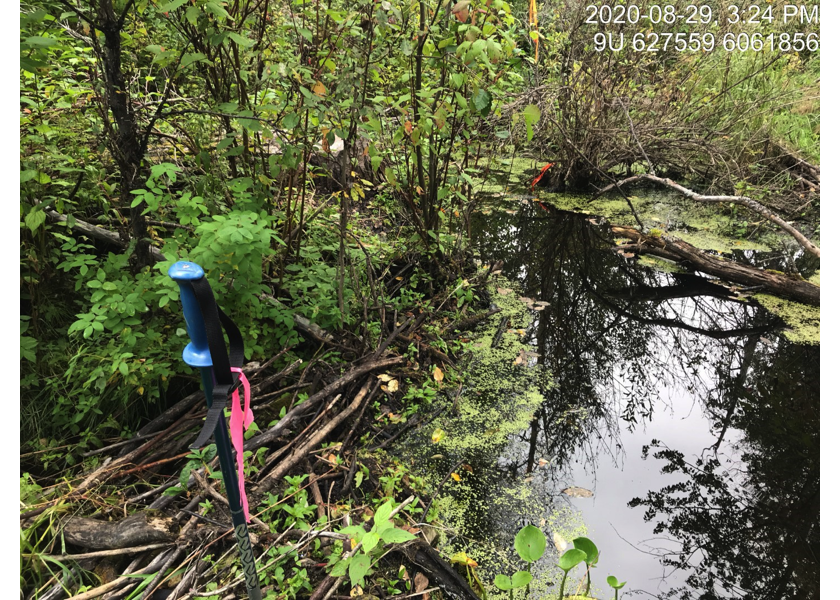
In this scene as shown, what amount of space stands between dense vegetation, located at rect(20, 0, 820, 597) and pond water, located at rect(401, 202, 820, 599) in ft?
1.24

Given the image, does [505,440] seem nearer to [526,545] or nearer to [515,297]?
→ [526,545]

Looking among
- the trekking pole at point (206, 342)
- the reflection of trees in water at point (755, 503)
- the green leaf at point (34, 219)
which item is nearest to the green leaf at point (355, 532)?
the trekking pole at point (206, 342)

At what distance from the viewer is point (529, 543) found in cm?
159

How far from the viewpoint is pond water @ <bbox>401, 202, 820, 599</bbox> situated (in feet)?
6.54

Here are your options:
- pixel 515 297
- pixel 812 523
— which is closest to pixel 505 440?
pixel 812 523

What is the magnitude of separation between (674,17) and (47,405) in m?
6.79

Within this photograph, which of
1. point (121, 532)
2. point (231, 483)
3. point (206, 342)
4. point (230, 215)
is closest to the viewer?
point (206, 342)

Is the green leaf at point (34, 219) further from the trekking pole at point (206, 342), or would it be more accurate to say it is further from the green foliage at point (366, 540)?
the green foliage at point (366, 540)

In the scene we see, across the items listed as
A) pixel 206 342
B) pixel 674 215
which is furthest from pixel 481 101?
pixel 674 215

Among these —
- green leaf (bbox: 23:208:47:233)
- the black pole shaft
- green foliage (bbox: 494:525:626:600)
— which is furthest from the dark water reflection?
green leaf (bbox: 23:208:47:233)

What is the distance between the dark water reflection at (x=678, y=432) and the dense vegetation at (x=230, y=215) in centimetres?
79

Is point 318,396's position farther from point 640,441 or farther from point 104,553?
point 640,441

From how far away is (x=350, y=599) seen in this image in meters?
1.58

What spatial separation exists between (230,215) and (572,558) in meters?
1.84
